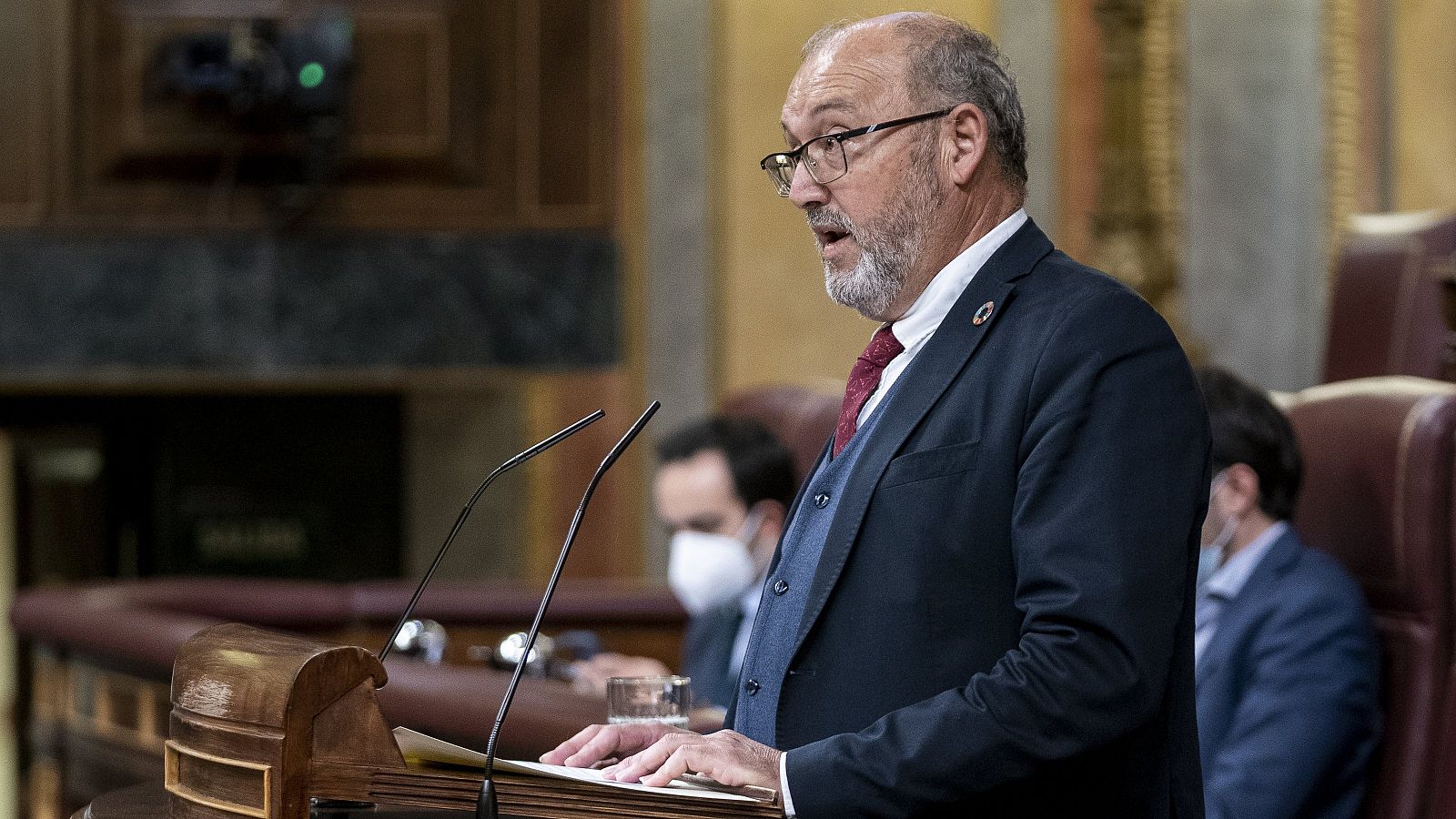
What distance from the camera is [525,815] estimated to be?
1.36 metres

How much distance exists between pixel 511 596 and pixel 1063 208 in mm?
2048

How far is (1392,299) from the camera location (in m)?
3.62

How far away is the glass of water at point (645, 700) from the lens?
6.93 ft

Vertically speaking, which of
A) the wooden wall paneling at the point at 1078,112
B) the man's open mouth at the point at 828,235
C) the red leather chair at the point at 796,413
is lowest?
the red leather chair at the point at 796,413

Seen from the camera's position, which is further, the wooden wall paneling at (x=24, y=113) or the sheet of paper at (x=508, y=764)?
the wooden wall paneling at (x=24, y=113)

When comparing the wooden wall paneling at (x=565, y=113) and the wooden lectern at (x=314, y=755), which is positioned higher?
the wooden wall paneling at (x=565, y=113)

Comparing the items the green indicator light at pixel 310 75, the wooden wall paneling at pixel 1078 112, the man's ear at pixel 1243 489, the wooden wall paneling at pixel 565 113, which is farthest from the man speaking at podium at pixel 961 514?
the wooden wall paneling at pixel 565 113

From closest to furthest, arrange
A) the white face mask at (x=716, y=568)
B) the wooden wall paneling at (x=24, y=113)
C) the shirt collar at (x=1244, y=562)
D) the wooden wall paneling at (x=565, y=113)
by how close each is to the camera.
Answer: the shirt collar at (x=1244, y=562) < the white face mask at (x=716, y=568) < the wooden wall paneling at (x=24, y=113) < the wooden wall paneling at (x=565, y=113)

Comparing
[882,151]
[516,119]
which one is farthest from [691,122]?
[882,151]

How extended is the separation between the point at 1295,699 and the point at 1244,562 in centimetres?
24

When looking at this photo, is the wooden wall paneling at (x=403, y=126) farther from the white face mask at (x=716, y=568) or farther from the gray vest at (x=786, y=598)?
the gray vest at (x=786, y=598)

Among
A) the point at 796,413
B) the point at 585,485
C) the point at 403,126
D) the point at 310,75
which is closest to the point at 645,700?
the point at 796,413

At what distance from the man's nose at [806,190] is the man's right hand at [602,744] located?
51 cm

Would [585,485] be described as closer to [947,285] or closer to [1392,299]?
[1392,299]
